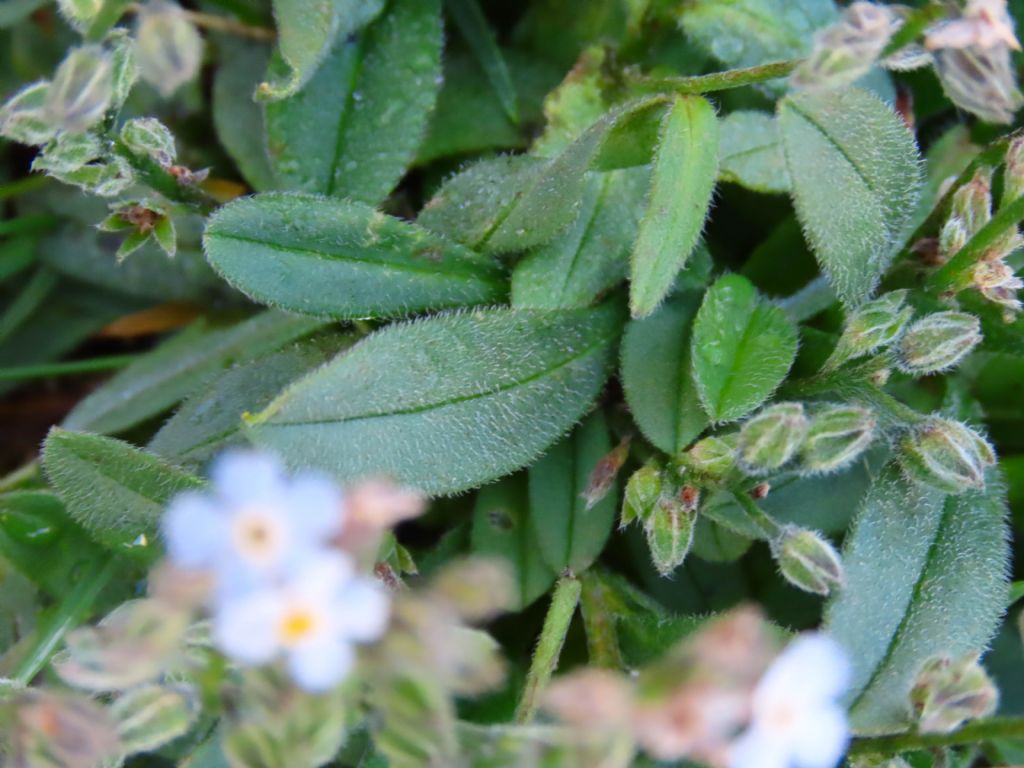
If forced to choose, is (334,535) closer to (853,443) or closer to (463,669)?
(463,669)

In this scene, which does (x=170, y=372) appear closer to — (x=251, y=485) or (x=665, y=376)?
(x=665, y=376)

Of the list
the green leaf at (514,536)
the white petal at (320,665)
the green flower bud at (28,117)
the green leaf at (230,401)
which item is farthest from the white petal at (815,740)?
the green flower bud at (28,117)

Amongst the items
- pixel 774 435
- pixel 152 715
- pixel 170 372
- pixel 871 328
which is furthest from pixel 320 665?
pixel 170 372

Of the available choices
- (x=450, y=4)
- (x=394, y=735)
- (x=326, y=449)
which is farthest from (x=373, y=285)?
A: (x=394, y=735)

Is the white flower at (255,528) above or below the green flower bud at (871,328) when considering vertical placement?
above

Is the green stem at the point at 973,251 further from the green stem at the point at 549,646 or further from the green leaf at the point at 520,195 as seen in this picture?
the green stem at the point at 549,646

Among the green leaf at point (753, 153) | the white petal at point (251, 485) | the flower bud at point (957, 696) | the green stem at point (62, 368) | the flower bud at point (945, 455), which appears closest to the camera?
the white petal at point (251, 485)
